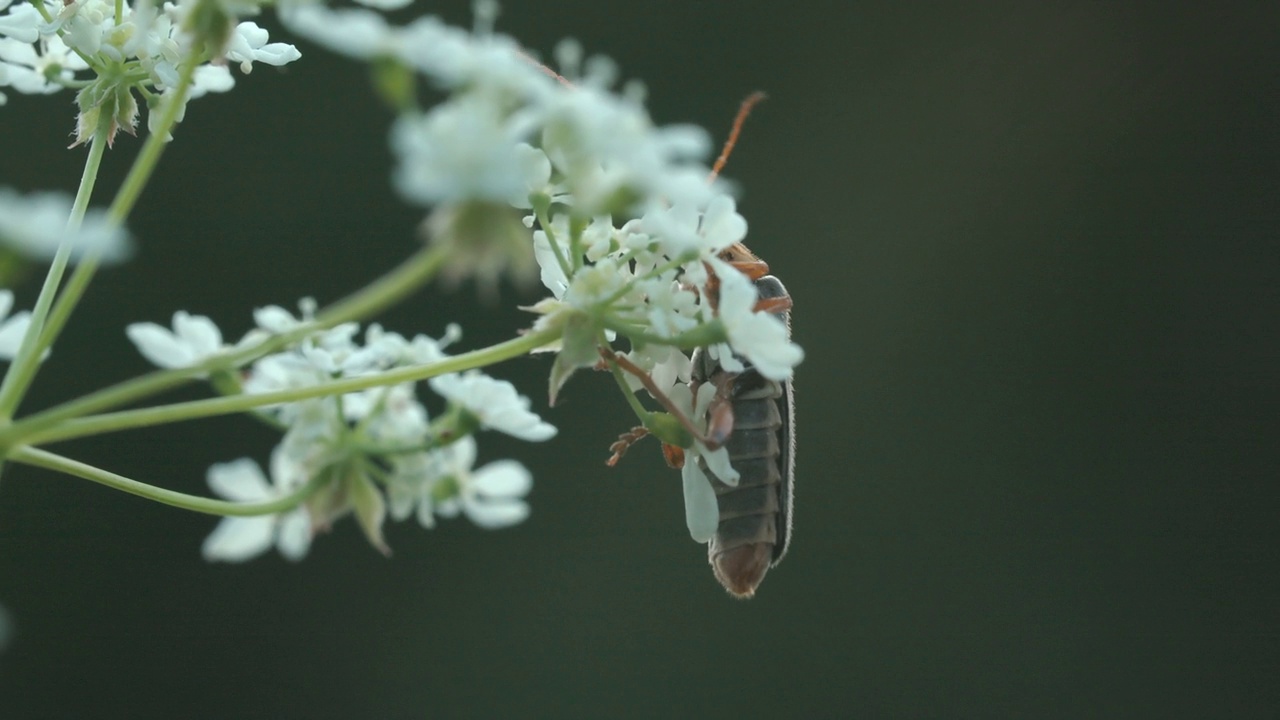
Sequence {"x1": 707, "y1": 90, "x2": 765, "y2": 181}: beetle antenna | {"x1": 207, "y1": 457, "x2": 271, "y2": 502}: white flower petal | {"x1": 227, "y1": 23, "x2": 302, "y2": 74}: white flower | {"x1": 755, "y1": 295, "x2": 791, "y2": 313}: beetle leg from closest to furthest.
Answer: {"x1": 207, "y1": 457, "x2": 271, "y2": 502}: white flower petal → {"x1": 227, "y1": 23, "x2": 302, "y2": 74}: white flower → {"x1": 707, "y1": 90, "x2": 765, "y2": 181}: beetle antenna → {"x1": 755, "y1": 295, "x2": 791, "y2": 313}: beetle leg

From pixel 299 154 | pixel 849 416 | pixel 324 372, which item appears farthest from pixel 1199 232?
pixel 324 372

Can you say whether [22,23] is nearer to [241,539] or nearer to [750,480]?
[241,539]

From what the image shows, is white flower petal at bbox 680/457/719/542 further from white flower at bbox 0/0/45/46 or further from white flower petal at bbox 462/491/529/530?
white flower at bbox 0/0/45/46

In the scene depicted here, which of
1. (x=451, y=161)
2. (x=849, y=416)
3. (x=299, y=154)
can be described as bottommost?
(x=451, y=161)

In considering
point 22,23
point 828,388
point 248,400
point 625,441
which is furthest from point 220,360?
point 828,388

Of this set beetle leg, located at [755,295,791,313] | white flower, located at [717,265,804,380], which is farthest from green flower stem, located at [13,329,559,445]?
beetle leg, located at [755,295,791,313]

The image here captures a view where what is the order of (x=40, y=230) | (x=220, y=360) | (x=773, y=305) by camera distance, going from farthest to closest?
(x=773, y=305)
(x=220, y=360)
(x=40, y=230)

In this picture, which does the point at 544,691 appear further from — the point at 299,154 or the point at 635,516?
the point at 299,154
